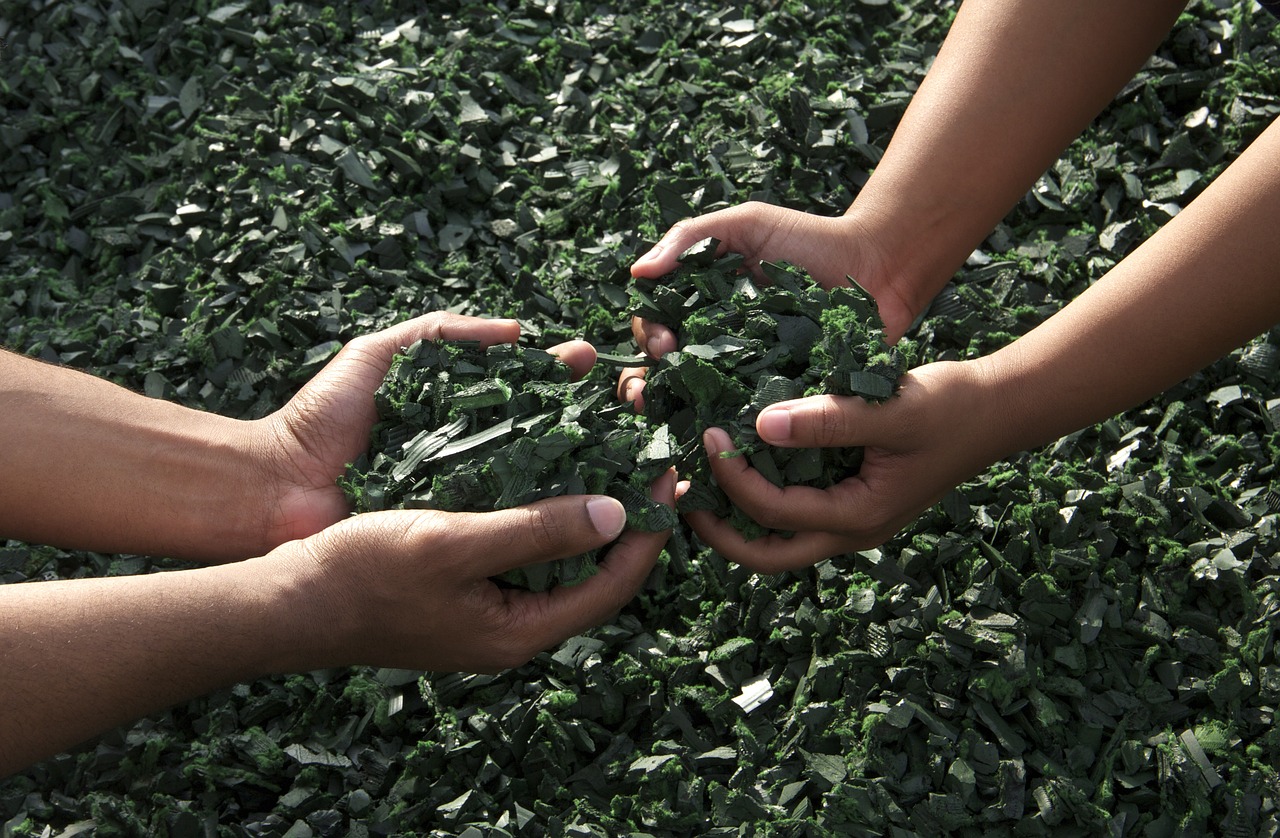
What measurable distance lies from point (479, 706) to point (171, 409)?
43.8 inches

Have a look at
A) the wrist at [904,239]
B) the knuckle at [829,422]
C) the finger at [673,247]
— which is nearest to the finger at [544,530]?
the knuckle at [829,422]

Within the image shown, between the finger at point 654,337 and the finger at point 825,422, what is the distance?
42cm

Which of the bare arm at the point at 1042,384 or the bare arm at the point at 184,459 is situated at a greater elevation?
the bare arm at the point at 1042,384

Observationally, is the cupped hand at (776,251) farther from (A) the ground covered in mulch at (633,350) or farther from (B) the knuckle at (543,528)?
(B) the knuckle at (543,528)

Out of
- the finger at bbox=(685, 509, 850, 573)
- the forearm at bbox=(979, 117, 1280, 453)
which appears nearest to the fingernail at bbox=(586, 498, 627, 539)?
the finger at bbox=(685, 509, 850, 573)

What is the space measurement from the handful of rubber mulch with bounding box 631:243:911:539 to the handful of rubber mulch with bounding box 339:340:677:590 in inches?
5.2

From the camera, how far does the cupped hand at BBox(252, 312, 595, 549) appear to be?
2588mm

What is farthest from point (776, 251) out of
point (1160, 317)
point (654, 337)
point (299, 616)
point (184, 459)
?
point (184, 459)

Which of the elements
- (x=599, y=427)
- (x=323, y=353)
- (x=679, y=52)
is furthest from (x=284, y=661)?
(x=679, y=52)

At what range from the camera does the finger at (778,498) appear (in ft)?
7.35

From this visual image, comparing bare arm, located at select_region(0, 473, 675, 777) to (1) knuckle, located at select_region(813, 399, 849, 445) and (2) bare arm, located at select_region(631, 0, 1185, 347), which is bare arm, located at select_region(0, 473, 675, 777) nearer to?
(1) knuckle, located at select_region(813, 399, 849, 445)

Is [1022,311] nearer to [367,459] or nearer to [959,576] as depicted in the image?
[959,576]

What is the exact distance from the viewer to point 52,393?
2564 mm

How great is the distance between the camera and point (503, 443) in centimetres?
222
